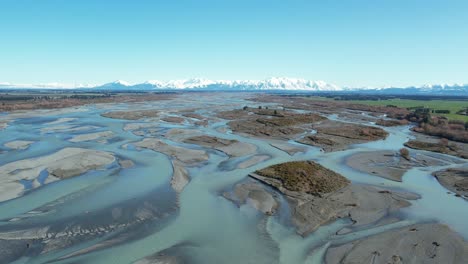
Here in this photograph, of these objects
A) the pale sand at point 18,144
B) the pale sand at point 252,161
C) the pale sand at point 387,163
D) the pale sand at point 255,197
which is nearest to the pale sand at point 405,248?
the pale sand at point 255,197

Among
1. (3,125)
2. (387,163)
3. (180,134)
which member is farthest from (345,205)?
(3,125)

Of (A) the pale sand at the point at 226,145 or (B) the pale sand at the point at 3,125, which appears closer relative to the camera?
(A) the pale sand at the point at 226,145

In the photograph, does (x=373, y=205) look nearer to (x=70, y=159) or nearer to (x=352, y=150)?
(x=352, y=150)

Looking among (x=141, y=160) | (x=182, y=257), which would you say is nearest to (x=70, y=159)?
(x=141, y=160)

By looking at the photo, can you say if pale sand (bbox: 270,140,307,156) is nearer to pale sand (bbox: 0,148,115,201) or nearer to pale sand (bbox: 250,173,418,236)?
pale sand (bbox: 250,173,418,236)

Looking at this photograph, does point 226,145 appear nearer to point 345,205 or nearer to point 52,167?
point 52,167

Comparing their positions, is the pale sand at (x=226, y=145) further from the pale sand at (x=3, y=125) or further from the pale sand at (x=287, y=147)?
the pale sand at (x=3, y=125)
